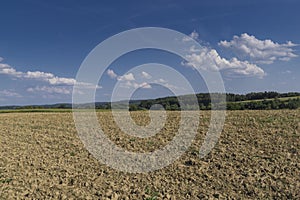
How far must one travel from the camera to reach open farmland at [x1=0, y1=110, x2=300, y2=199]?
866 cm

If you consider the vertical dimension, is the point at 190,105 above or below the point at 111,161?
above

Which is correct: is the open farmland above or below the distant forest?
below

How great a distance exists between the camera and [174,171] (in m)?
10.3

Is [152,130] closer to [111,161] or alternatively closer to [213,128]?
[213,128]

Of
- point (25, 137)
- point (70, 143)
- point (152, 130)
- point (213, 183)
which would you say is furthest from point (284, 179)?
point (25, 137)

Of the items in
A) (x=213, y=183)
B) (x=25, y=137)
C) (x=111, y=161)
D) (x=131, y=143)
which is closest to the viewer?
(x=213, y=183)

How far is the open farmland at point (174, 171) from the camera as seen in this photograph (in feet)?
28.4

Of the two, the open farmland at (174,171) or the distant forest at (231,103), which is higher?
the distant forest at (231,103)

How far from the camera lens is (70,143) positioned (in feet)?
50.2

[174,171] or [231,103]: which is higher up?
[231,103]

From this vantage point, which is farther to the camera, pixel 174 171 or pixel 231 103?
pixel 231 103

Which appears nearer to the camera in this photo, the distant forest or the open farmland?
the open farmland

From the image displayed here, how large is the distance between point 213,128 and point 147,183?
7292 mm

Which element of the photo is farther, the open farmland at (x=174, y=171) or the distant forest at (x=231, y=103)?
the distant forest at (x=231, y=103)
